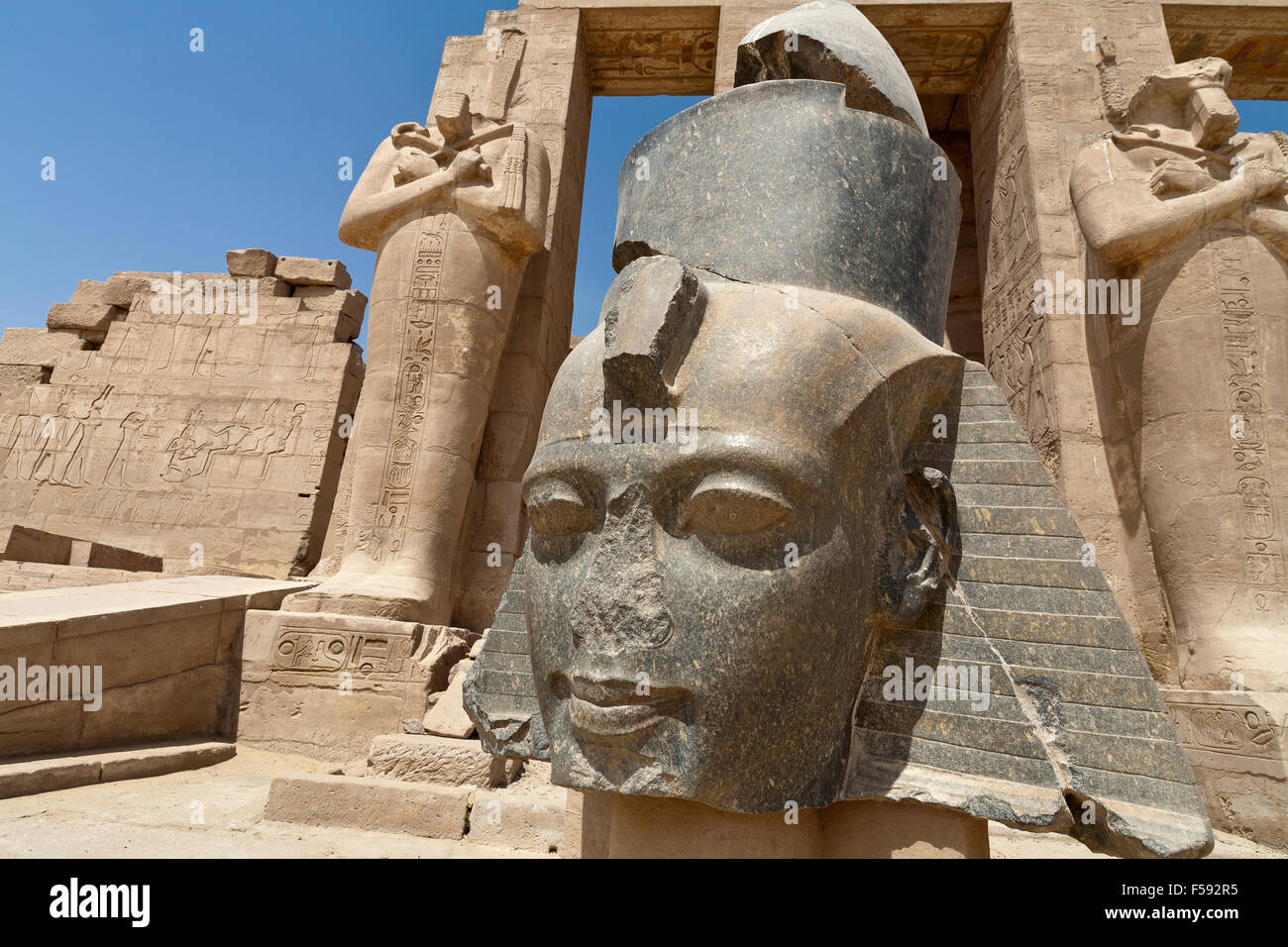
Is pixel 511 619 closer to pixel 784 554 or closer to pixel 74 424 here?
pixel 784 554

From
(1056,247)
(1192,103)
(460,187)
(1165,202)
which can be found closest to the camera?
(1165,202)

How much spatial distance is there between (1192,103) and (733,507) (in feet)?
17.0

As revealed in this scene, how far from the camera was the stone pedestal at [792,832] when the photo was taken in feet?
5.45

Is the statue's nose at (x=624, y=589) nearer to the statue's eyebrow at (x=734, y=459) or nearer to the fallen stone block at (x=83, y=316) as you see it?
the statue's eyebrow at (x=734, y=459)

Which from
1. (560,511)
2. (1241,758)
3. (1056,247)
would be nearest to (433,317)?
(560,511)

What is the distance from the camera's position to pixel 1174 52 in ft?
22.2

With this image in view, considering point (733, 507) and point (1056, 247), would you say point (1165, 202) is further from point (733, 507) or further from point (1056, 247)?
point (733, 507)

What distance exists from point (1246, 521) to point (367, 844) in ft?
15.4

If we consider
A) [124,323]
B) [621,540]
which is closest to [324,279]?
[124,323]

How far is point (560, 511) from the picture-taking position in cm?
164

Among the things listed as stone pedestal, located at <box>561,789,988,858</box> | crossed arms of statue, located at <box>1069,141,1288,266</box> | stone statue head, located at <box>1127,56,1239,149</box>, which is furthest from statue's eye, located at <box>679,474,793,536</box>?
stone statue head, located at <box>1127,56,1239,149</box>

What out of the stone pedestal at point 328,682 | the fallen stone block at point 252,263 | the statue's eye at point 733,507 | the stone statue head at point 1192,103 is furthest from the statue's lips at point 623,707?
the fallen stone block at point 252,263

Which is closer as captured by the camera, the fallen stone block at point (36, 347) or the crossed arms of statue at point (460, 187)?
the crossed arms of statue at point (460, 187)

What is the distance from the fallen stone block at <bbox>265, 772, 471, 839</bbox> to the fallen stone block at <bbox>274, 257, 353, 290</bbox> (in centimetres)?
690
